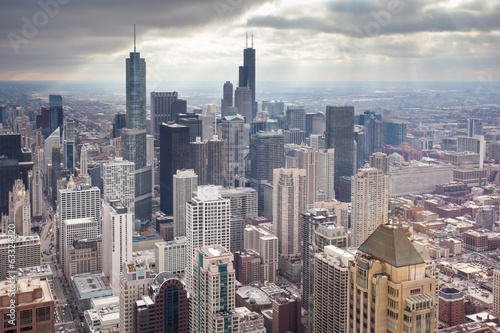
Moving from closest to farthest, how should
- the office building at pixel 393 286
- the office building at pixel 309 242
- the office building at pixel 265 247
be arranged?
the office building at pixel 393 286
the office building at pixel 309 242
the office building at pixel 265 247

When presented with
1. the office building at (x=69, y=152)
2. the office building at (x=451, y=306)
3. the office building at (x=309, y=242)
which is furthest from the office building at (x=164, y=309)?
the office building at (x=69, y=152)

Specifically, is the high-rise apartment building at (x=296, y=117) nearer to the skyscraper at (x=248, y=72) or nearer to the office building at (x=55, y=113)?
the skyscraper at (x=248, y=72)

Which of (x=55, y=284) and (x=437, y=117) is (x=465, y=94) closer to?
(x=437, y=117)

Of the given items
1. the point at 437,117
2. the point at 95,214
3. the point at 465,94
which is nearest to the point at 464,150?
the point at 437,117

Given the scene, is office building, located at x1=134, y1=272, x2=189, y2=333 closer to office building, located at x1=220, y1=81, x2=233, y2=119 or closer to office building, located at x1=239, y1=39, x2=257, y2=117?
office building, located at x1=239, y1=39, x2=257, y2=117

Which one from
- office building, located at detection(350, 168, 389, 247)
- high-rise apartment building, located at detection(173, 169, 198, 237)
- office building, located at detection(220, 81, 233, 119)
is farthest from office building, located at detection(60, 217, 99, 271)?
office building, located at detection(220, 81, 233, 119)

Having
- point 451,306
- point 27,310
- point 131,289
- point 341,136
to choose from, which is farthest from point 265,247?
point 27,310
